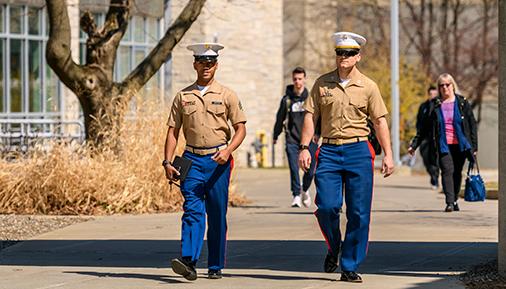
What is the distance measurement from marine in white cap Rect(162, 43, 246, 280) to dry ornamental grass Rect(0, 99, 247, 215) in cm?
593

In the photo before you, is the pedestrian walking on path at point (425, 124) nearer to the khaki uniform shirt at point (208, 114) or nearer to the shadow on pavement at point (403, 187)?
the shadow on pavement at point (403, 187)

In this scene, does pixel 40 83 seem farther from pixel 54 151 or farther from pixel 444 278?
pixel 444 278

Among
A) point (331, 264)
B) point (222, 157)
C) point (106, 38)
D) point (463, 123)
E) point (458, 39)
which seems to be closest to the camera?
point (222, 157)

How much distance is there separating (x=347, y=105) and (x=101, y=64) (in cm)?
904

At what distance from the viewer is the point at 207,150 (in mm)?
11031

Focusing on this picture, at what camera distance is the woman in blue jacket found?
17.1 m

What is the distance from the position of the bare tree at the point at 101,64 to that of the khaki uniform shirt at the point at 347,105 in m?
7.69

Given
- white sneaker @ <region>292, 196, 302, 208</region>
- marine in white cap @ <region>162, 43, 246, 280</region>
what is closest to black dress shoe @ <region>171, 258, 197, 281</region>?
marine in white cap @ <region>162, 43, 246, 280</region>

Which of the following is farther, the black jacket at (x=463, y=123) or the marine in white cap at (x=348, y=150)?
the black jacket at (x=463, y=123)

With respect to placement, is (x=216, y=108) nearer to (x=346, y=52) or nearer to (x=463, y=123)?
(x=346, y=52)

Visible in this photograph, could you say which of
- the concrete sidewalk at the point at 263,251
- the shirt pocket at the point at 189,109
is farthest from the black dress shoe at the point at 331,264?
the shirt pocket at the point at 189,109

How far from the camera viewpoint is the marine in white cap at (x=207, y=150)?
35.9ft

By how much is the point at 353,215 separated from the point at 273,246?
110 inches

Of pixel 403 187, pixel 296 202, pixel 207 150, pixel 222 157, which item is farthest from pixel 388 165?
pixel 403 187
